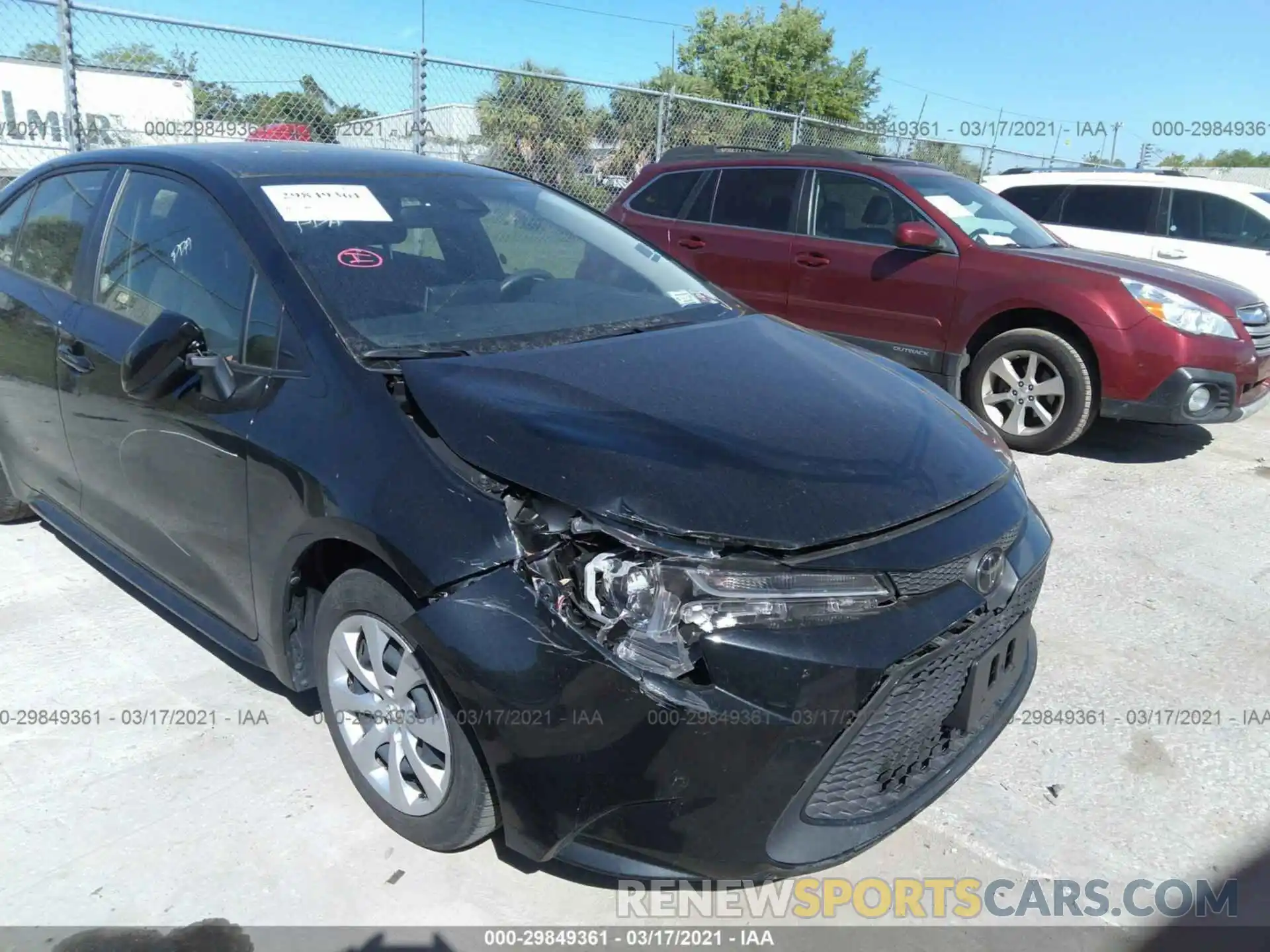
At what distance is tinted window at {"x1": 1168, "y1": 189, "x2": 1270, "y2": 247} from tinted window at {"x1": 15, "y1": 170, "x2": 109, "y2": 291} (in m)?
9.15

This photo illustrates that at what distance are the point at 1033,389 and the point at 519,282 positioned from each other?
13.2ft

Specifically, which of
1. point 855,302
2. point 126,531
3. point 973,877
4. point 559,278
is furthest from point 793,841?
point 855,302

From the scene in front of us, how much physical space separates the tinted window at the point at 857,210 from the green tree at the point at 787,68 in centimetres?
2527

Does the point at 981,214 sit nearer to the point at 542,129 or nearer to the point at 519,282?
the point at 519,282

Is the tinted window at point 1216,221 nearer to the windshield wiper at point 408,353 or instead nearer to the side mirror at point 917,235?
the side mirror at point 917,235

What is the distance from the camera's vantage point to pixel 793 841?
1921 mm

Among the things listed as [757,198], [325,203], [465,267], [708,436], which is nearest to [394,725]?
[708,436]

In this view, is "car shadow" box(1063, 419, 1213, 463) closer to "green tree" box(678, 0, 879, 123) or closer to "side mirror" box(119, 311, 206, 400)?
"side mirror" box(119, 311, 206, 400)

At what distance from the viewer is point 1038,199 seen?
938 cm

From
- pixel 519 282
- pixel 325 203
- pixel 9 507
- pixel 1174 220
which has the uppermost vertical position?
pixel 1174 220

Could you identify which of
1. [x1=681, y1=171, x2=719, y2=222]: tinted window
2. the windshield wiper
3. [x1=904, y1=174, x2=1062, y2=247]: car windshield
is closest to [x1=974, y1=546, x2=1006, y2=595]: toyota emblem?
the windshield wiper

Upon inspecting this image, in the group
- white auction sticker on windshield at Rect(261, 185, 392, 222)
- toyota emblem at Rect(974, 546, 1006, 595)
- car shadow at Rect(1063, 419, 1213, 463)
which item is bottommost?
car shadow at Rect(1063, 419, 1213, 463)

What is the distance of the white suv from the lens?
8820 mm

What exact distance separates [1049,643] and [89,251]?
147 inches
